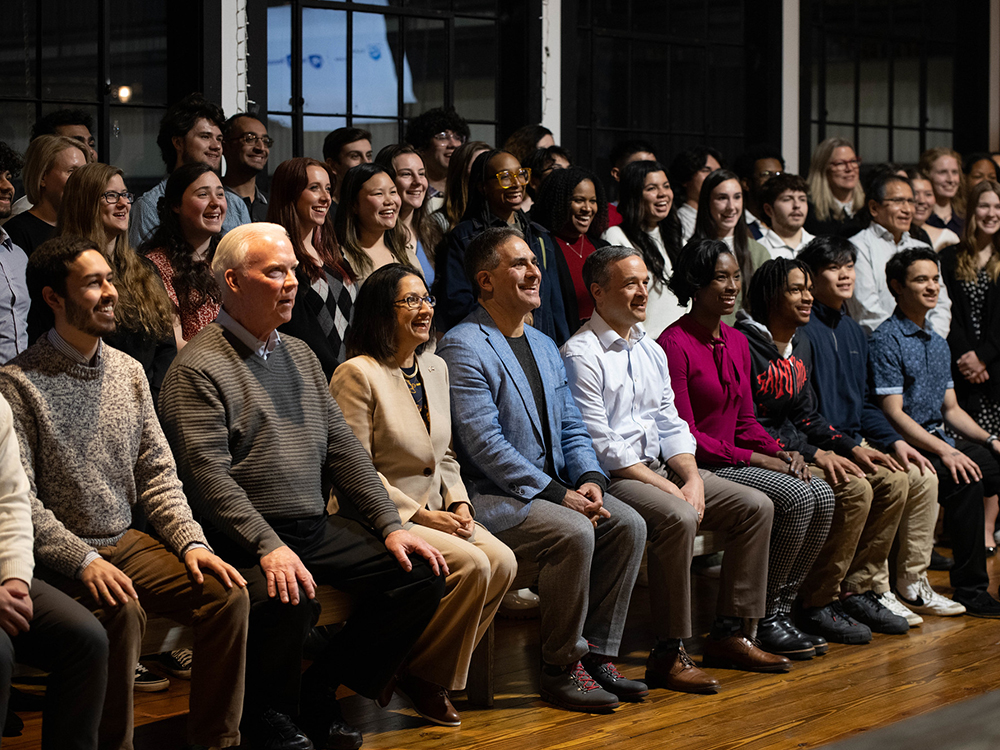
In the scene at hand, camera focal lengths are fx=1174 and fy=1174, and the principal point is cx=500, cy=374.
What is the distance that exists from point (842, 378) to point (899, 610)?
849mm

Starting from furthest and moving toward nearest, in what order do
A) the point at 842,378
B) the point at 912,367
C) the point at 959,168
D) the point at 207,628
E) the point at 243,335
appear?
1. the point at 959,168
2. the point at 912,367
3. the point at 842,378
4. the point at 243,335
5. the point at 207,628

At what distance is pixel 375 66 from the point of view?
5.98 metres

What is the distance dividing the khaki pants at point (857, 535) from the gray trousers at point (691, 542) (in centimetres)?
43

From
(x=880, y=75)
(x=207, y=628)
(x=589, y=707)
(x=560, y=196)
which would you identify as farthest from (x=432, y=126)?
(x=880, y=75)

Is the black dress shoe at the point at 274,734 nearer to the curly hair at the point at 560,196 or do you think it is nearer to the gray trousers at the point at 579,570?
the gray trousers at the point at 579,570

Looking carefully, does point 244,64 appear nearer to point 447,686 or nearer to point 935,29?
point 447,686

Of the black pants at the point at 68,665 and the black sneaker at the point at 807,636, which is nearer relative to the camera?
the black pants at the point at 68,665

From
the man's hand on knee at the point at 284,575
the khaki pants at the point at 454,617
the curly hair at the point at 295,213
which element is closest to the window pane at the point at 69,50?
the curly hair at the point at 295,213

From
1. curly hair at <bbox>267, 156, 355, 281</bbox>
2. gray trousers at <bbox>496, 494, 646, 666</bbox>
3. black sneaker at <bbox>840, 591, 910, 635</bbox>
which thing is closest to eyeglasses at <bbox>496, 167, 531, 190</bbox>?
curly hair at <bbox>267, 156, 355, 281</bbox>

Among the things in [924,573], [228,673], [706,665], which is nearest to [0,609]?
[228,673]

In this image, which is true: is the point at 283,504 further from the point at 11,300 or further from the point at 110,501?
the point at 11,300

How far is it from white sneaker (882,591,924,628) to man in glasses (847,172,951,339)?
1270 millimetres

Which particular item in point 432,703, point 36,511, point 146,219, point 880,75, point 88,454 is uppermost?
point 880,75

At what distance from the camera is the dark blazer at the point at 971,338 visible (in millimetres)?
5137
